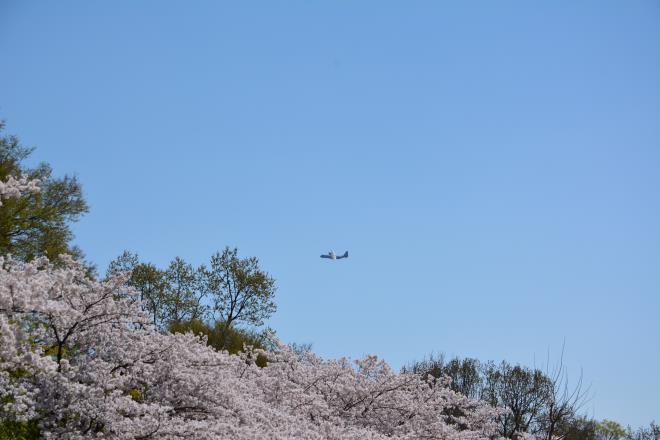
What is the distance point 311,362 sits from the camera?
1830 cm

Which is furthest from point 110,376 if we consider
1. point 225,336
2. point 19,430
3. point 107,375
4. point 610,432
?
point 610,432

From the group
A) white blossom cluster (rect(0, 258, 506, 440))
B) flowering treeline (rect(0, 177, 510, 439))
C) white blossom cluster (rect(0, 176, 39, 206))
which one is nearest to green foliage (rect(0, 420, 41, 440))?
flowering treeline (rect(0, 177, 510, 439))

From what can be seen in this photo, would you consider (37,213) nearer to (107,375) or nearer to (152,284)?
(152,284)

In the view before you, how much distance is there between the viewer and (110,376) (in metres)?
11.3

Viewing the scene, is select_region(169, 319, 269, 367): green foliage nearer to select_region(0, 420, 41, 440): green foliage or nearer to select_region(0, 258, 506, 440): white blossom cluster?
select_region(0, 258, 506, 440): white blossom cluster

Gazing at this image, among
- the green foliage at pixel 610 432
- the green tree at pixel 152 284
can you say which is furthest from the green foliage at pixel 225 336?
the green foliage at pixel 610 432

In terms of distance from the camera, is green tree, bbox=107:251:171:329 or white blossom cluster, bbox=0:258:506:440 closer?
white blossom cluster, bbox=0:258:506:440

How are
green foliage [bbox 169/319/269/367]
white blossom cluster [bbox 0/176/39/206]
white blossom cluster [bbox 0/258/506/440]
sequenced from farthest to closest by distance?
green foliage [bbox 169/319/269/367]
white blossom cluster [bbox 0/176/39/206]
white blossom cluster [bbox 0/258/506/440]

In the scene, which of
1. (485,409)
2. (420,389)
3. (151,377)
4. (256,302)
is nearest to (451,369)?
(256,302)

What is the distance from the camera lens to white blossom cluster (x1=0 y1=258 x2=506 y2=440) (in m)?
10.3

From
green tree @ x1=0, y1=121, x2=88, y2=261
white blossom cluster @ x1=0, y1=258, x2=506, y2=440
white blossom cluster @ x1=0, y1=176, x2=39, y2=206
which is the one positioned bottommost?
white blossom cluster @ x1=0, y1=258, x2=506, y2=440

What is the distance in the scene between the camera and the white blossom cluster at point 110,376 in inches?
407

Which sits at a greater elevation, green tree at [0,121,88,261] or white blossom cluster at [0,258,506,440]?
green tree at [0,121,88,261]

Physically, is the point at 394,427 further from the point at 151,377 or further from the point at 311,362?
the point at 151,377
